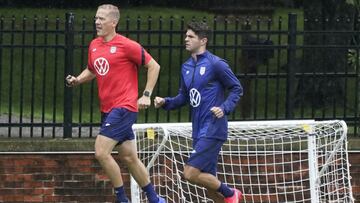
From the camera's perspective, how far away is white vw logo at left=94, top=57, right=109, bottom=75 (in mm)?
9125

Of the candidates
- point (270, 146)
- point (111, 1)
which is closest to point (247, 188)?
point (270, 146)

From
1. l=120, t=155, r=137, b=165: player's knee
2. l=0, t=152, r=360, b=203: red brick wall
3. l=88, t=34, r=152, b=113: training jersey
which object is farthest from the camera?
l=0, t=152, r=360, b=203: red brick wall

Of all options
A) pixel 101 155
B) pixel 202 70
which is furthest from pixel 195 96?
pixel 101 155

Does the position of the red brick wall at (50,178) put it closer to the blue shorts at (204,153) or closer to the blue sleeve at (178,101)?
the blue sleeve at (178,101)

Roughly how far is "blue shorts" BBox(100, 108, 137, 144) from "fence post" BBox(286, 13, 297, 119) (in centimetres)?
275

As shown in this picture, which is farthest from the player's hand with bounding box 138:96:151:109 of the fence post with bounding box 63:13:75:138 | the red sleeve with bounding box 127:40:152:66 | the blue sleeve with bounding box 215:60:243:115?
the fence post with bounding box 63:13:75:138

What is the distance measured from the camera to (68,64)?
11.0m

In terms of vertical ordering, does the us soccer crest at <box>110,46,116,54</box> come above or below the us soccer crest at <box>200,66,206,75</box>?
above

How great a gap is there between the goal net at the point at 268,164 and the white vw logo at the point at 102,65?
4.35 feet

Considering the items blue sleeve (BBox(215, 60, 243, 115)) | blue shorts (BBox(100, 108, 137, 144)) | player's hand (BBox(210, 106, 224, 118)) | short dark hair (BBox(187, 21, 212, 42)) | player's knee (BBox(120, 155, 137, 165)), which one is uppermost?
short dark hair (BBox(187, 21, 212, 42))

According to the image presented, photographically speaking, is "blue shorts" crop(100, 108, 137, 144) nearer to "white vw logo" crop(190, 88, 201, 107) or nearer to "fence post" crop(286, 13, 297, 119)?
"white vw logo" crop(190, 88, 201, 107)

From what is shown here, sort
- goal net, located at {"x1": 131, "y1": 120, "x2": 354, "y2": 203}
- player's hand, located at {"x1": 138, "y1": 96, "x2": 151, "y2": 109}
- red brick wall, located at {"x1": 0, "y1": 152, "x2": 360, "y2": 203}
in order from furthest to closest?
red brick wall, located at {"x1": 0, "y1": 152, "x2": 360, "y2": 203}
goal net, located at {"x1": 131, "y1": 120, "x2": 354, "y2": 203}
player's hand, located at {"x1": 138, "y1": 96, "x2": 151, "y2": 109}

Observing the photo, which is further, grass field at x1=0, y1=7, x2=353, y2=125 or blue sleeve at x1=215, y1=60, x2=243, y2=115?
grass field at x1=0, y1=7, x2=353, y2=125

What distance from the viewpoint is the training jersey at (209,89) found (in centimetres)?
903
